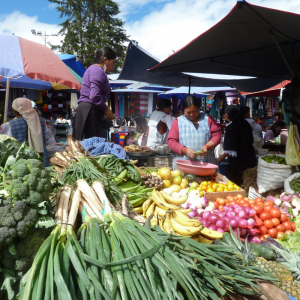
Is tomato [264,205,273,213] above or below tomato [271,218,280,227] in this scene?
above

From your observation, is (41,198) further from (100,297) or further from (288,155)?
(288,155)

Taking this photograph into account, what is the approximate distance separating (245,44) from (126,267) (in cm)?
368

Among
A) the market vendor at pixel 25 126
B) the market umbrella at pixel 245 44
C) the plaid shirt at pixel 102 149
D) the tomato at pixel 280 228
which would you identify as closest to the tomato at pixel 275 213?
the tomato at pixel 280 228

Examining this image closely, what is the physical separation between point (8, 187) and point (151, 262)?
833 mm

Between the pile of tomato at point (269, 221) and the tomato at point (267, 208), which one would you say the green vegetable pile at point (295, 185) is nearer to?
the pile of tomato at point (269, 221)

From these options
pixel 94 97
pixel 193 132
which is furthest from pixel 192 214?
pixel 94 97

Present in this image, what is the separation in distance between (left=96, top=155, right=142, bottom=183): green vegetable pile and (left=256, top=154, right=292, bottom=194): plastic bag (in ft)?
6.75

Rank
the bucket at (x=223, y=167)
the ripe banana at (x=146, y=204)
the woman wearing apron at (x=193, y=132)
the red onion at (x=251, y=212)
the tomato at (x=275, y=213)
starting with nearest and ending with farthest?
the ripe banana at (x=146, y=204)
the red onion at (x=251, y=212)
the tomato at (x=275, y=213)
the woman wearing apron at (x=193, y=132)
the bucket at (x=223, y=167)

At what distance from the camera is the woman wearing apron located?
3.77 m

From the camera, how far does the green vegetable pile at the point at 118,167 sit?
103 inches

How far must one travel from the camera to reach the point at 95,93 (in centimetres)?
359

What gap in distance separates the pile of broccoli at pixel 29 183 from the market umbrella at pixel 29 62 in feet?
9.16

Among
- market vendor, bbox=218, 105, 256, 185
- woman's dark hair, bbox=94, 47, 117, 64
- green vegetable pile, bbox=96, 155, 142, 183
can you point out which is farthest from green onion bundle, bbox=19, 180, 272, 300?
market vendor, bbox=218, 105, 256, 185

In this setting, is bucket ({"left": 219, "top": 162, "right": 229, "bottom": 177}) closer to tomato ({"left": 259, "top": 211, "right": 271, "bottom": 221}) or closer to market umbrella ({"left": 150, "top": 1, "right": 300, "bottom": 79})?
market umbrella ({"left": 150, "top": 1, "right": 300, "bottom": 79})
